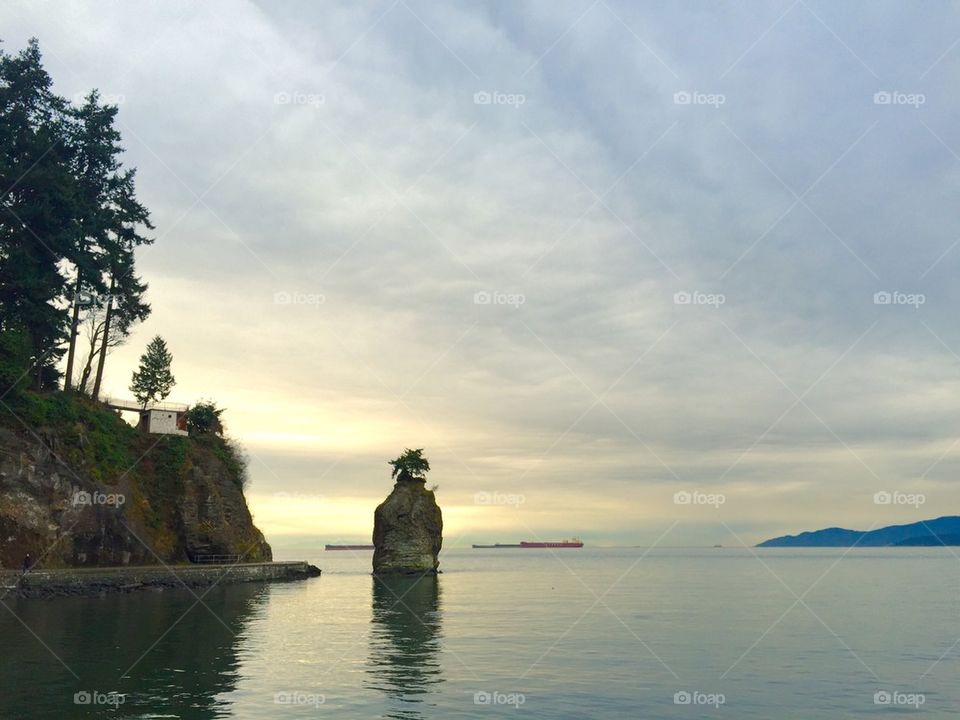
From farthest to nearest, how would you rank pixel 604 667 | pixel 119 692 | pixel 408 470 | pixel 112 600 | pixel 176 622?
1. pixel 408 470
2. pixel 112 600
3. pixel 176 622
4. pixel 604 667
5. pixel 119 692

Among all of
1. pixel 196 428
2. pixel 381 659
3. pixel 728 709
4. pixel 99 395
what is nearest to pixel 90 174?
pixel 99 395

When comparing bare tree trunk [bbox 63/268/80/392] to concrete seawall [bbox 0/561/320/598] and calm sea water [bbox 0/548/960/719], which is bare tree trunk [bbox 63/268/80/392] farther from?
calm sea water [bbox 0/548/960/719]

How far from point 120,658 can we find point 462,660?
13.8 m

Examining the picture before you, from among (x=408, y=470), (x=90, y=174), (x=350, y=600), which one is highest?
(x=90, y=174)

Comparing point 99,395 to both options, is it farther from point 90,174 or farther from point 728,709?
point 728,709

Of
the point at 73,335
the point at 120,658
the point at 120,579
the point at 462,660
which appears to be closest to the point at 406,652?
the point at 462,660

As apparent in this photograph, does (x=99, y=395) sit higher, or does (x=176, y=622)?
(x=99, y=395)

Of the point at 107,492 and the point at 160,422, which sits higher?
the point at 160,422

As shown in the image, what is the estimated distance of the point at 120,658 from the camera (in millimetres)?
31875

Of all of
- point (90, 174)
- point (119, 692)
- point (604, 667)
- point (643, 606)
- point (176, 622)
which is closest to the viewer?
point (119, 692)

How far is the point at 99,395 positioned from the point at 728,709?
75945mm

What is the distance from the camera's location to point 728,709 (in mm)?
25922

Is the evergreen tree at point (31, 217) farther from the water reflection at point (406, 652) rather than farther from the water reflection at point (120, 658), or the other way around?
the water reflection at point (406, 652)

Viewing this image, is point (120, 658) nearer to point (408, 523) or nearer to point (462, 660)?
point (462, 660)
